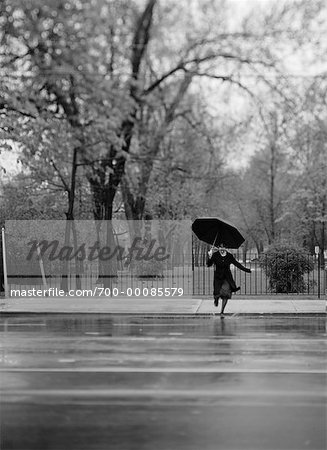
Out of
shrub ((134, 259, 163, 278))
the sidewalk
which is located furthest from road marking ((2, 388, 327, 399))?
shrub ((134, 259, 163, 278))

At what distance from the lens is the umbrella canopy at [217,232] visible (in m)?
17.4

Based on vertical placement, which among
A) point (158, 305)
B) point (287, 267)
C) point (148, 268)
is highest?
point (287, 267)

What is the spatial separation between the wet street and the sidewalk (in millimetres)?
3442

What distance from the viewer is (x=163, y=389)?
8023 mm

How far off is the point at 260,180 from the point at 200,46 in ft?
109

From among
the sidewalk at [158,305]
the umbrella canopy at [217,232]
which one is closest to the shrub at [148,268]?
the sidewalk at [158,305]

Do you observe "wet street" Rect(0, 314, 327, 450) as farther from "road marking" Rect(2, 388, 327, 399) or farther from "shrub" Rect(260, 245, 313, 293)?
"shrub" Rect(260, 245, 313, 293)

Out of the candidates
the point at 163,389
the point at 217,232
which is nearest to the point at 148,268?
the point at 217,232

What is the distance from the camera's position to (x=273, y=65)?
916 inches

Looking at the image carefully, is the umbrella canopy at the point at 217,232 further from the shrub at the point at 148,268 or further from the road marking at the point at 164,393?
the shrub at the point at 148,268

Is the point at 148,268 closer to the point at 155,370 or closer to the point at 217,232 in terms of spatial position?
the point at 217,232

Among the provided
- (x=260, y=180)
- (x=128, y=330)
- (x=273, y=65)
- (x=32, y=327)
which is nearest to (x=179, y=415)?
(x=128, y=330)

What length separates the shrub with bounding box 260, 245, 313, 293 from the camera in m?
21.8

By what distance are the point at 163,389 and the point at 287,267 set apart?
14.6 metres
